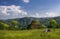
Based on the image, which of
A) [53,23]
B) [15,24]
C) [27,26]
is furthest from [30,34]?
[53,23]

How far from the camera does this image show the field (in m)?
2.18

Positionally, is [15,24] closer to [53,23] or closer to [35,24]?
[35,24]

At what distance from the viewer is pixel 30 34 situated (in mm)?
2223

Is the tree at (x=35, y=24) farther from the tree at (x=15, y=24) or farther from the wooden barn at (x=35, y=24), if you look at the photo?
the tree at (x=15, y=24)

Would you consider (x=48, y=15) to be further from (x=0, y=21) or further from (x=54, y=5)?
(x=0, y=21)

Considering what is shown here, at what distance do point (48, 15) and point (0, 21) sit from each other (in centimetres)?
90

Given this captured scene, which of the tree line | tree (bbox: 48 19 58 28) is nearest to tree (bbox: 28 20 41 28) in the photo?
the tree line

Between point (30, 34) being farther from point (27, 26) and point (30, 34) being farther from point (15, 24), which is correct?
point (15, 24)

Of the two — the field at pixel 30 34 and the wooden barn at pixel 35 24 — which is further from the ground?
the wooden barn at pixel 35 24

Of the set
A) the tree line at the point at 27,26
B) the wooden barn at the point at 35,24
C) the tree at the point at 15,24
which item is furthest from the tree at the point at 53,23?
the tree at the point at 15,24

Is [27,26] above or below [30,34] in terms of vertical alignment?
above

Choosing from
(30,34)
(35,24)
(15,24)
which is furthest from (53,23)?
(15,24)

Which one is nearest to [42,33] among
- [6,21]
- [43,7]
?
[43,7]

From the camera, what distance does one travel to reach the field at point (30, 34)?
2182 millimetres
